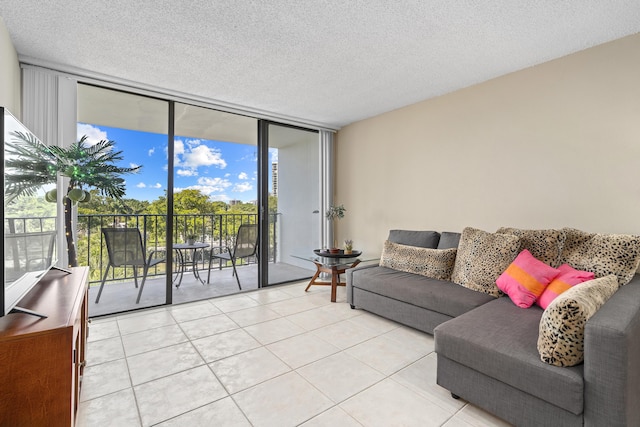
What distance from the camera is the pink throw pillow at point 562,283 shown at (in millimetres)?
2072

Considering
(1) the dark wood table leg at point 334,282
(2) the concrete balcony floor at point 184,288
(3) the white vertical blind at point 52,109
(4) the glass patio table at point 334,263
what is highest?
(3) the white vertical blind at point 52,109

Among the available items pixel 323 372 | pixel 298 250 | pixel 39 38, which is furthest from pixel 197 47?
pixel 298 250

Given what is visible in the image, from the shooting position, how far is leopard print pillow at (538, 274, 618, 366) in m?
1.43

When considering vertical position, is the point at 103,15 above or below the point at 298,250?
above

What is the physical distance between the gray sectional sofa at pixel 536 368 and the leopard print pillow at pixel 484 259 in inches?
8.9

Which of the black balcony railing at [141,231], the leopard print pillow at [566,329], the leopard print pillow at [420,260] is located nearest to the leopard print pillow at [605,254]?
the leopard print pillow at [566,329]

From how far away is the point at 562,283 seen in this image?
82.7 inches

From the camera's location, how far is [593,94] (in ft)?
8.37

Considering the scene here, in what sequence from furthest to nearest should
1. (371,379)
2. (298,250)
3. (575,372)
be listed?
(298,250) < (371,379) < (575,372)

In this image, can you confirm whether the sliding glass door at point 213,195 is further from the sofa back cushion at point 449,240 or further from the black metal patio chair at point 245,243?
the sofa back cushion at point 449,240

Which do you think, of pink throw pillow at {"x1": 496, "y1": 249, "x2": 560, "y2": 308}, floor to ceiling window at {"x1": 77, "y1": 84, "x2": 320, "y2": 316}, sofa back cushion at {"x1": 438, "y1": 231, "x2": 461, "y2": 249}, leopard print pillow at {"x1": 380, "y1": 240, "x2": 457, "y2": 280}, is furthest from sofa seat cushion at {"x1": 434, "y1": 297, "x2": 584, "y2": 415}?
floor to ceiling window at {"x1": 77, "y1": 84, "x2": 320, "y2": 316}

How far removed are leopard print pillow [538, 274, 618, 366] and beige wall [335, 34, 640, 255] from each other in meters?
1.44

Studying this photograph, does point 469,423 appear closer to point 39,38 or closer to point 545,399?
point 545,399

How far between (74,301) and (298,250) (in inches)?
131
